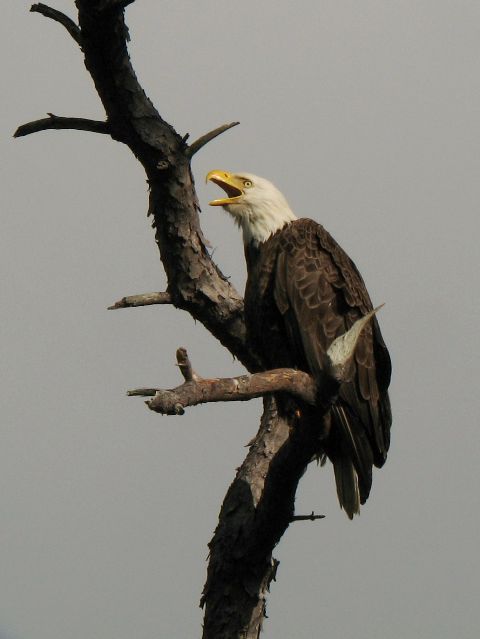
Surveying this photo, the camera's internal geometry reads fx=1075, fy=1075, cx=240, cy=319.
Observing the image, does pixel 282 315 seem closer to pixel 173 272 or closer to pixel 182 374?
pixel 173 272

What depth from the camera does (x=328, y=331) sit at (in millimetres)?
5879

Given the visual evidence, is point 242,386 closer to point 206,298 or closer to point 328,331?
point 328,331

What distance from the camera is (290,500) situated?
5.12 metres

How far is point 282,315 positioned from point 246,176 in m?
1.45

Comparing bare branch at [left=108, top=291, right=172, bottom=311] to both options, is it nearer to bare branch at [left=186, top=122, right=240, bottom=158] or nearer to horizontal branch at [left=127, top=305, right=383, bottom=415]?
bare branch at [left=186, top=122, right=240, bottom=158]

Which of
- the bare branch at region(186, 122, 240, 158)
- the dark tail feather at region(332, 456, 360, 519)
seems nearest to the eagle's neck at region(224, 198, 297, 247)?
the bare branch at region(186, 122, 240, 158)

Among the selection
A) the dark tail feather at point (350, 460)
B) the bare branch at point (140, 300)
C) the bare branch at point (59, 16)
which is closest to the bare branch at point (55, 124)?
the bare branch at point (59, 16)

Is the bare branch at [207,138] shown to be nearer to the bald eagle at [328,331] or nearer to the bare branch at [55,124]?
the bare branch at [55,124]

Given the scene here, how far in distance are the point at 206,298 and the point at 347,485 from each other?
1.35 metres

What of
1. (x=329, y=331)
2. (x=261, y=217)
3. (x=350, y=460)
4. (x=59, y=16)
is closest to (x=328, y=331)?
(x=329, y=331)

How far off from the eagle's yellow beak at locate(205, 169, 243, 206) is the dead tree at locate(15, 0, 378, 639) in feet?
2.53

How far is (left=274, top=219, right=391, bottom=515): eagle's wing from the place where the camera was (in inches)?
226

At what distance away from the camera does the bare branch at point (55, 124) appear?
558cm

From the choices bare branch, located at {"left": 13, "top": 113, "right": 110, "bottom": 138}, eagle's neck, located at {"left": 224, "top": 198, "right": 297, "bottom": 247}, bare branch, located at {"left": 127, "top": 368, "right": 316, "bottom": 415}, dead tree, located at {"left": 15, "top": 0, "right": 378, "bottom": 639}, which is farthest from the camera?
eagle's neck, located at {"left": 224, "top": 198, "right": 297, "bottom": 247}
